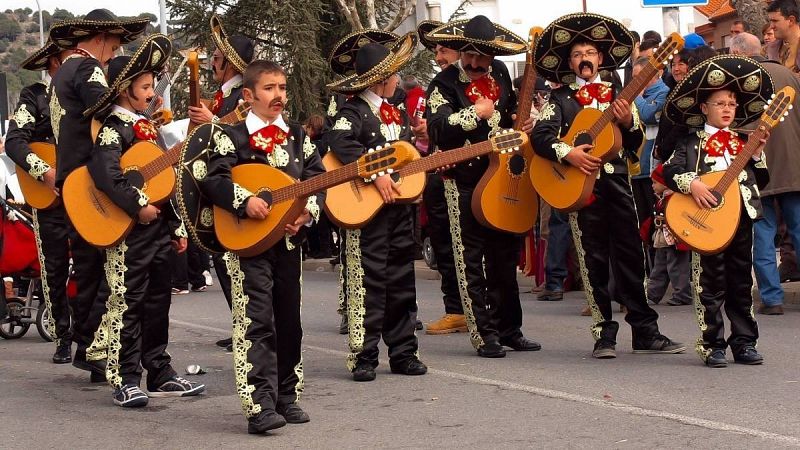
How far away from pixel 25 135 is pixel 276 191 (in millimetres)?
3897

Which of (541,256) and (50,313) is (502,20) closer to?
(541,256)

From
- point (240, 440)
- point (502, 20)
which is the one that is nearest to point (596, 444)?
point (240, 440)

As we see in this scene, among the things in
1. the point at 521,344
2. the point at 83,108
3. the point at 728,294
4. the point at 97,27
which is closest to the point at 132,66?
the point at 83,108

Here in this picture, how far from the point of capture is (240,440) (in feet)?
24.5

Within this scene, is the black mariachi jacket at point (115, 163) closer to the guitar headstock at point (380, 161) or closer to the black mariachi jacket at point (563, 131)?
the guitar headstock at point (380, 161)

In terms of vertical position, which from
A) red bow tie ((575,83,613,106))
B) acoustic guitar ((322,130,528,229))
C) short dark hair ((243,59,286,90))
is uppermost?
short dark hair ((243,59,286,90))

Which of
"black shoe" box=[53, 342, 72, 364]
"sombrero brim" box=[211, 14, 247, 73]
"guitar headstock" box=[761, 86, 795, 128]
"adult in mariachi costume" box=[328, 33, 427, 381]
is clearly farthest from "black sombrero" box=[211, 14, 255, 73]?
"guitar headstock" box=[761, 86, 795, 128]

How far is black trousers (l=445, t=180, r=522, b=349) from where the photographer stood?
33.2ft

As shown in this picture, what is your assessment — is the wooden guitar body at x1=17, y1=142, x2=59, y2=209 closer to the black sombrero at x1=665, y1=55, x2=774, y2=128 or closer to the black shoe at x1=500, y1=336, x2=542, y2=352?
the black shoe at x1=500, y1=336, x2=542, y2=352

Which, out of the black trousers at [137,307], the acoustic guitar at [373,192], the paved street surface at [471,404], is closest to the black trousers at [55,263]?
the paved street surface at [471,404]

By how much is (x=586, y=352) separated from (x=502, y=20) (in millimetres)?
31677

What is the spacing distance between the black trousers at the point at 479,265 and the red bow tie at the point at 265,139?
2.69 m

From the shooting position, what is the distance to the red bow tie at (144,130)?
29.3ft

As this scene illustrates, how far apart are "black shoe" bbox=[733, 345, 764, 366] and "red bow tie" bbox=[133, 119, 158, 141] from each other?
4.04 metres
